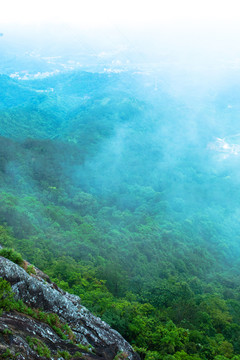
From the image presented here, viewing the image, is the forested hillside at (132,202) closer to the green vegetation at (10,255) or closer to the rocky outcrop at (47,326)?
the rocky outcrop at (47,326)

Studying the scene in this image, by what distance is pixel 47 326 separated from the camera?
30.5 ft

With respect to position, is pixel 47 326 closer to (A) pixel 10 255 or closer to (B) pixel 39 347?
(B) pixel 39 347

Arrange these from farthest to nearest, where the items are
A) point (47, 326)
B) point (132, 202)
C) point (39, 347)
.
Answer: point (132, 202)
point (47, 326)
point (39, 347)

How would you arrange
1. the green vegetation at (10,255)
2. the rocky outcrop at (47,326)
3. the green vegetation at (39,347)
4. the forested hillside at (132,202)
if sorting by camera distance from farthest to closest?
1. the forested hillside at (132,202)
2. the green vegetation at (10,255)
3. the rocky outcrop at (47,326)
4. the green vegetation at (39,347)

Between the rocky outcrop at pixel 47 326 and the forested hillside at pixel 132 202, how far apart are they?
258 centimetres

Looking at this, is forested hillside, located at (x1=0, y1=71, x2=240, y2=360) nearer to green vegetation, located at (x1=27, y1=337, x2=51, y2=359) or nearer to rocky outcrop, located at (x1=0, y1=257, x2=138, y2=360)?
rocky outcrop, located at (x1=0, y1=257, x2=138, y2=360)

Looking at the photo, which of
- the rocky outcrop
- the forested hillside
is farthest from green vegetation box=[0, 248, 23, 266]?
the forested hillside

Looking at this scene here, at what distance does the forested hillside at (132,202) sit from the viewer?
22094 mm

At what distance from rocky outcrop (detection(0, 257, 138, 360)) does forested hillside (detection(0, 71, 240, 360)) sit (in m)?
2.58

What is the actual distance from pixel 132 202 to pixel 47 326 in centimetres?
5796

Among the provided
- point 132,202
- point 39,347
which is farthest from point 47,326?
point 132,202

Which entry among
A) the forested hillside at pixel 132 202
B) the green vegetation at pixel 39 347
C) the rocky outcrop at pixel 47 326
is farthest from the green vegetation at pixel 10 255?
the forested hillside at pixel 132 202

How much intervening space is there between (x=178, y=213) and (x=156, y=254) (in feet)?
78.2

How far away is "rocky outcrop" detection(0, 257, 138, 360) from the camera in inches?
336
